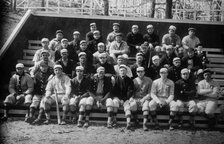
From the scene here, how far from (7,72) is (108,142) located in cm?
380

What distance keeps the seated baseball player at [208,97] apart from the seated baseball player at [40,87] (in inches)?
135

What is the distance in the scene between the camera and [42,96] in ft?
22.1

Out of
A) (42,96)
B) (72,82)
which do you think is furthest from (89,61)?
(42,96)

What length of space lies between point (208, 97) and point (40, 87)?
3.77 meters

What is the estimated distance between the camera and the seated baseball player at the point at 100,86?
6.54 metres

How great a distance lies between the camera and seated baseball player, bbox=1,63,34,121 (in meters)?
6.49

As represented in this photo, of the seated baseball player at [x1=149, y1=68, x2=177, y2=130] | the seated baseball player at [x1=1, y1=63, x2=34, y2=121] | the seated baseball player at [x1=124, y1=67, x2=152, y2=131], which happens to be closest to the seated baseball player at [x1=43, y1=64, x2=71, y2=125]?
the seated baseball player at [x1=1, y1=63, x2=34, y2=121]

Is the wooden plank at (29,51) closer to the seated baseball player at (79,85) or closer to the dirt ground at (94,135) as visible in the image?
the seated baseball player at (79,85)

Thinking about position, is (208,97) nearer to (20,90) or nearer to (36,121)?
(36,121)

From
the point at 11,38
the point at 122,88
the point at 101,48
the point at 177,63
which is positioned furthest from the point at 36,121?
the point at 177,63

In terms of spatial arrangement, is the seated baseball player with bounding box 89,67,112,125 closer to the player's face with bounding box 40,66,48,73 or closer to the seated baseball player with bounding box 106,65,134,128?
the seated baseball player with bounding box 106,65,134,128

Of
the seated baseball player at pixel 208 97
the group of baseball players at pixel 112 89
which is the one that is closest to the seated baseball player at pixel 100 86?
the group of baseball players at pixel 112 89

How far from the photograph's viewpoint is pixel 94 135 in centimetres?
564

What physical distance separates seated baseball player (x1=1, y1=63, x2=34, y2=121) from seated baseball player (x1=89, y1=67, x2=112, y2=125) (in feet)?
4.49
